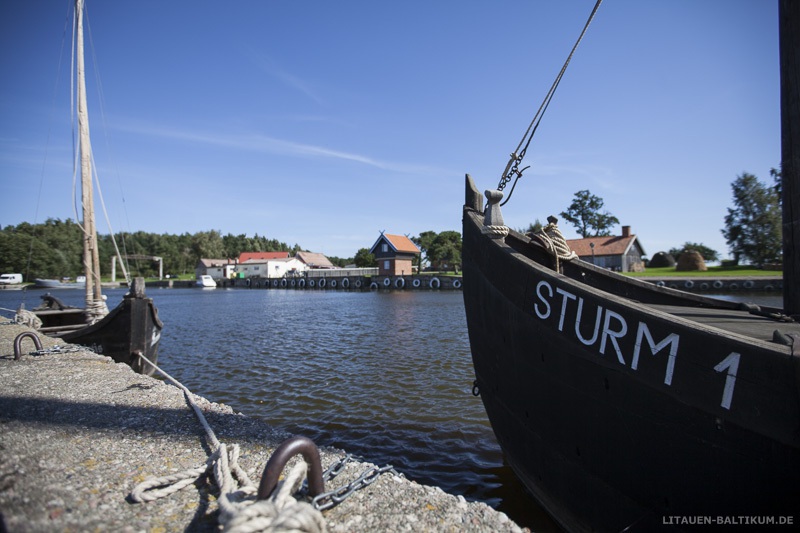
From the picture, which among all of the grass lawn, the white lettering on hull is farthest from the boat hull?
the grass lawn

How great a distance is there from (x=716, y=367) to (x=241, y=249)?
13602 centimetres

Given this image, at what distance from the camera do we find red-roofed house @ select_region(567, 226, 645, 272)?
5366cm

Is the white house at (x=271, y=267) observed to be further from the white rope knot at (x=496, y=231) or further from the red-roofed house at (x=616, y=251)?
the white rope knot at (x=496, y=231)

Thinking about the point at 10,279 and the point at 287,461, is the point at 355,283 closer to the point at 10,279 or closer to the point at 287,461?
the point at 287,461

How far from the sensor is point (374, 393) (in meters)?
8.44

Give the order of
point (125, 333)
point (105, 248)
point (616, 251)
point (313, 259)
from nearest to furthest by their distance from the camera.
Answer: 1. point (125, 333)
2. point (616, 251)
3. point (313, 259)
4. point (105, 248)

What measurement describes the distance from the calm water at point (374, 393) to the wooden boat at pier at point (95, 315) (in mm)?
1273

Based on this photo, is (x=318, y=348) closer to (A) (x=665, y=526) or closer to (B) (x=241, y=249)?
(A) (x=665, y=526)

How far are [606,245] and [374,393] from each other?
56852 millimetres

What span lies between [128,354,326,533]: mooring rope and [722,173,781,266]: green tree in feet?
214

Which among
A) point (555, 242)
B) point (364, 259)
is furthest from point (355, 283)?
point (555, 242)

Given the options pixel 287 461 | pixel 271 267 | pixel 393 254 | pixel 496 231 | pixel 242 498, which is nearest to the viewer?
pixel 287 461

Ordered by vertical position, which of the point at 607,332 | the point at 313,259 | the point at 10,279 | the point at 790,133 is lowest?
the point at 10,279

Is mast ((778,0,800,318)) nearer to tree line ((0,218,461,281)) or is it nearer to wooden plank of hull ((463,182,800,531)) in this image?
wooden plank of hull ((463,182,800,531))
